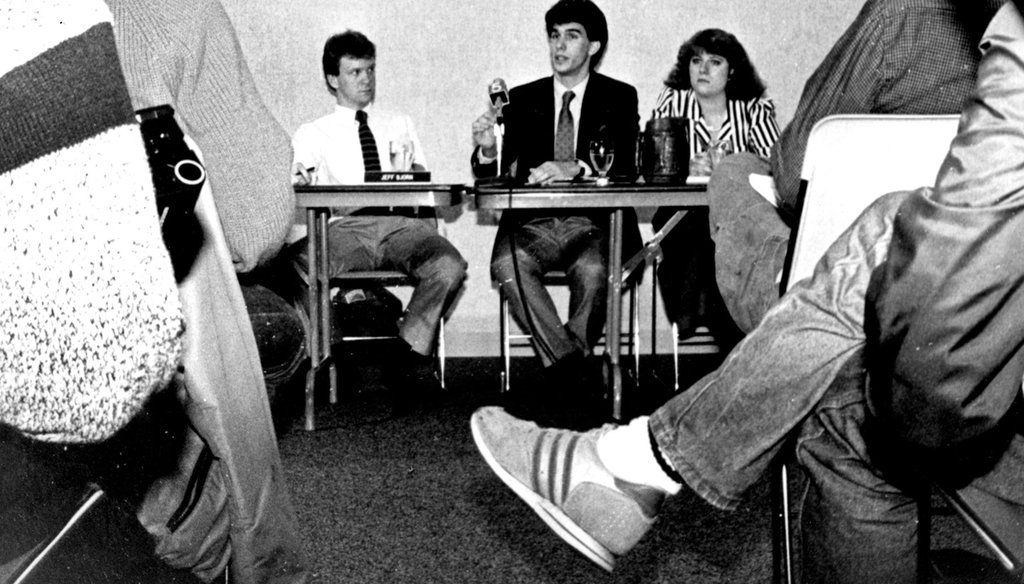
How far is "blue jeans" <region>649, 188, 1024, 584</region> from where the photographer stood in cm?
130

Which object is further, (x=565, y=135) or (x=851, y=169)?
(x=565, y=135)

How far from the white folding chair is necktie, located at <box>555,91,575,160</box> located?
2.87 meters

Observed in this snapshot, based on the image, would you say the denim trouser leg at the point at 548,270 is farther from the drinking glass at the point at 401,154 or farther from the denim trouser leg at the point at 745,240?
the denim trouser leg at the point at 745,240

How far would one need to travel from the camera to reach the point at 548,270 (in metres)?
3.99

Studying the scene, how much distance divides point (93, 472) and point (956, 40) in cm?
170

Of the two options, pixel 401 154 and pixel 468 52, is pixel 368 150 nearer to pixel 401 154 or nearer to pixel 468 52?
→ pixel 401 154

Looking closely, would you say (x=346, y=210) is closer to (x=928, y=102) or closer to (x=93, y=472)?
(x=928, y=102)

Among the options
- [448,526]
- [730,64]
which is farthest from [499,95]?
[448,526]

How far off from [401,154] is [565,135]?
708 mm

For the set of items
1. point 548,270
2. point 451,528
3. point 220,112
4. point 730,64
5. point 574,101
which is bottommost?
point 451,528

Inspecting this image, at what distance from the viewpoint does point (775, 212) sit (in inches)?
79.4

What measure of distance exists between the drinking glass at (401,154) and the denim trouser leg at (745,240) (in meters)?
2.30

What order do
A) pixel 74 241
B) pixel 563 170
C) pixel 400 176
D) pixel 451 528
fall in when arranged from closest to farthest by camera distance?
1. pixel 74 241
2. pixel 451 528
3. pixel 400 176
4. pixel 563 170

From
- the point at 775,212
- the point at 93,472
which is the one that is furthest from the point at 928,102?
the point at 93,472
